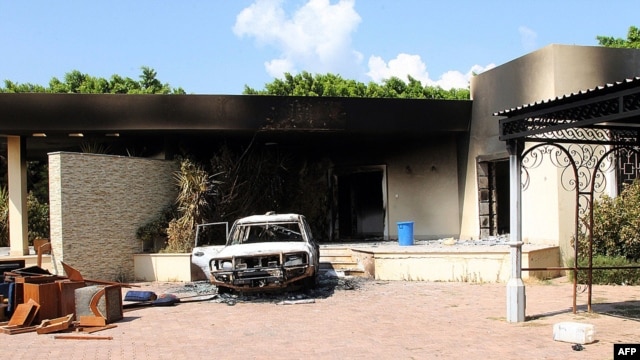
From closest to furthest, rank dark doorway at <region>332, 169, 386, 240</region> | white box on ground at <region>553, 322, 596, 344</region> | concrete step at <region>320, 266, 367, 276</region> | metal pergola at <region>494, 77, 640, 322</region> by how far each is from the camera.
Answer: white box on ground at <region>553, 322, 596, 344</region> → metal pergola at <region>494, 77, 640, 322</region> → concrete step at <region>320, 266, 367, 276</region> → dark doorway at <region>332, 169, 386, 240</region>

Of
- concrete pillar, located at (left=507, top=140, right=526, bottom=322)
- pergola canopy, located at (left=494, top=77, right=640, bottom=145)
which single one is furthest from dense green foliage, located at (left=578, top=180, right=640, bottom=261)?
concrete pillar, located at (left=507, top=140, right=526, bottom=322)

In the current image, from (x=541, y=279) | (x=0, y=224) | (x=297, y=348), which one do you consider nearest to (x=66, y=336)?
(x=297, y=348)

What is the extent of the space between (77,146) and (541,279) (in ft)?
49.2

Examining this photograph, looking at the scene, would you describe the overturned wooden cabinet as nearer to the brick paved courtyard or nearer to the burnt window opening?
the brick paved courtyard

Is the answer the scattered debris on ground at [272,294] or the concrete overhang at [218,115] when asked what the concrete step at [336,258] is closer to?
the scattered debris on ground at [272,294]

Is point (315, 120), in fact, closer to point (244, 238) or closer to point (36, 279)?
point (244, 238)

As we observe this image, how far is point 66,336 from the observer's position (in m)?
8.28

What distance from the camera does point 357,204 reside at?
2086cm

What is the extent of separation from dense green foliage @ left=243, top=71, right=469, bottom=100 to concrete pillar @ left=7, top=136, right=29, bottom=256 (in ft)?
66.0

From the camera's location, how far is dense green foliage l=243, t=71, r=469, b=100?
34.0 m

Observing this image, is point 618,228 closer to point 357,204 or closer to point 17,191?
point 357,204

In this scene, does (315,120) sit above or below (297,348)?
above

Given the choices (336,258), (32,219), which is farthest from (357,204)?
(32,219)

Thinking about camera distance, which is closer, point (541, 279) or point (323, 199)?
point (541, 279)
